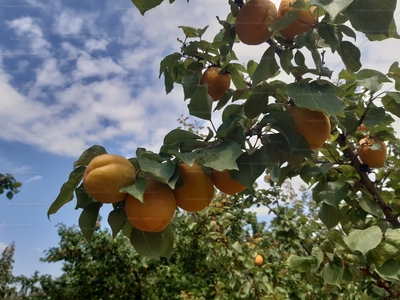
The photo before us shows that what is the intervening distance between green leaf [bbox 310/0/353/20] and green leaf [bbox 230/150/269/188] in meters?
0.29

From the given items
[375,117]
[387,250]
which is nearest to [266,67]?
[375,117]

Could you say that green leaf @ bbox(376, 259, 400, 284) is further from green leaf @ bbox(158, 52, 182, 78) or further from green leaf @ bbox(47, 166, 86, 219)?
green leaf @ bbox(158, 52, 182, 78)

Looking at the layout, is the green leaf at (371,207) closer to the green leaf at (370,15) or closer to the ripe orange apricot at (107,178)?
the green leaf at (370,15)

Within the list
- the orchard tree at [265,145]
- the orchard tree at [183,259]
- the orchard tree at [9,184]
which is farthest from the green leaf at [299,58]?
the orchard tree at [9,184]

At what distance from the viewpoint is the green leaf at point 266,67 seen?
31.6 inches

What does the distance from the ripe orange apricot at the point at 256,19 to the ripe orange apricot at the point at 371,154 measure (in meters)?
0.62

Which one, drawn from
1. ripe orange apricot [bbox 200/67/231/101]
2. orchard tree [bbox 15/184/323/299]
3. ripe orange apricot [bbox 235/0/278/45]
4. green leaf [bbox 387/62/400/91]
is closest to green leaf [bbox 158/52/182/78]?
ripe orange apricot [bbox 200/67/231/101]

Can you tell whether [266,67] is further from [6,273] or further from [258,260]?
[6,273]

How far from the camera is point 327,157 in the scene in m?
1.25

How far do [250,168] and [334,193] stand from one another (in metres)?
0.54

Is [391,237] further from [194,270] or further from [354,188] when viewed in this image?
[194,270]

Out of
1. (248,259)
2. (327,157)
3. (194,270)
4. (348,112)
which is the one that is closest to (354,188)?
(327,157)

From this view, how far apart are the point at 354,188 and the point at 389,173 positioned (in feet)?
0.74

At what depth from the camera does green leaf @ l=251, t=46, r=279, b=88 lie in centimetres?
80
